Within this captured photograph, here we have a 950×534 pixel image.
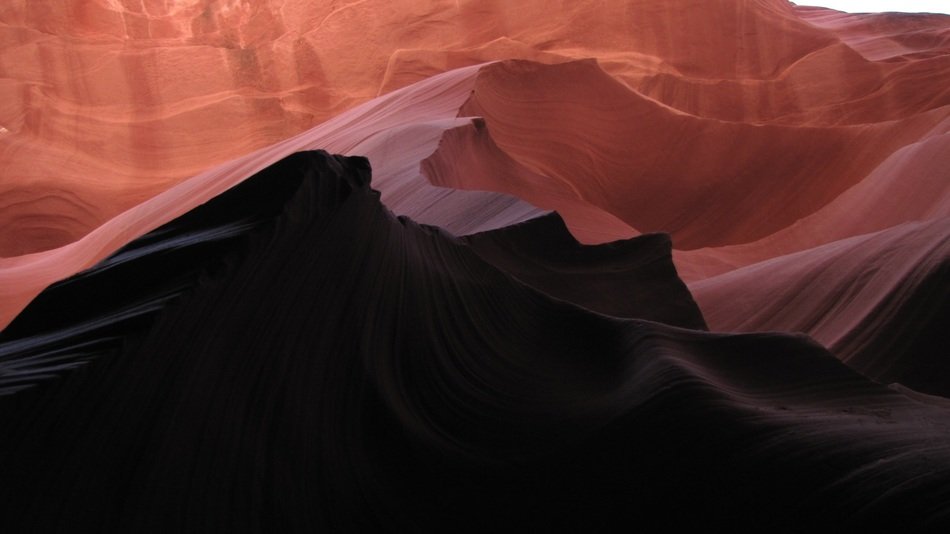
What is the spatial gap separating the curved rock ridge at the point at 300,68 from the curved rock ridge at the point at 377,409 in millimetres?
3499

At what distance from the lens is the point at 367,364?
920 millimetres

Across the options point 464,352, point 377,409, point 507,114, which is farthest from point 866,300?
point 507,114

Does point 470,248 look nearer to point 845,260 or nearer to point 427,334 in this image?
point 427,334

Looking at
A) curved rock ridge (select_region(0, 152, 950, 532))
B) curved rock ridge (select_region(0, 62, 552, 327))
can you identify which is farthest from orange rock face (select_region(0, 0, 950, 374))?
curved rock ridge (select_region(0, 152, 950, 532))

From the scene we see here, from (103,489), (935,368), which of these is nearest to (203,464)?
(103,489)

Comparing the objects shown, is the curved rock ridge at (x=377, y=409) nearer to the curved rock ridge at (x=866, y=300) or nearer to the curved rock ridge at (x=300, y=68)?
the curved rock ridge at (x=866, y=300)

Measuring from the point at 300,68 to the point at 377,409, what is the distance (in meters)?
4.57

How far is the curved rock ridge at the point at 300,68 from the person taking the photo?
434 cm

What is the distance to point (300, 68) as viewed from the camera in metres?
5.14

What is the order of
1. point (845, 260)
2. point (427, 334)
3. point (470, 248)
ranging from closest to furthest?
1. point (427, 334)
2. point (470, 248)
3. point (845, 260)

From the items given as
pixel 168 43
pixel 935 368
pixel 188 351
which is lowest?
pixel 935 368

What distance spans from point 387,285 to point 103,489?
42 cm

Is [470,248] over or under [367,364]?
over

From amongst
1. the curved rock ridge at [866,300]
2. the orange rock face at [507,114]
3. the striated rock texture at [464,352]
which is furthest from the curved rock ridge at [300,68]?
the curved rock ridge at [866,300]
